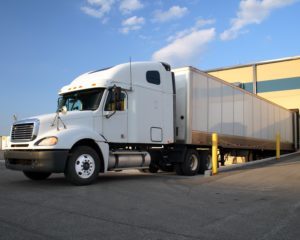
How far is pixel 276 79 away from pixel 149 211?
31093 mm

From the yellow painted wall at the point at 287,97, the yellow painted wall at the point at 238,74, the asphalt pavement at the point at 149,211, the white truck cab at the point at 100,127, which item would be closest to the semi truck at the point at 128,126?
the white truck cab at the point at 100,127

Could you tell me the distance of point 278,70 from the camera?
3509cm

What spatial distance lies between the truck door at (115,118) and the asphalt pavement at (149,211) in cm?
146

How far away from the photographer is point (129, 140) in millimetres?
11750

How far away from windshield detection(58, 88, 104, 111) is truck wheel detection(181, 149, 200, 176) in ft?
14.0

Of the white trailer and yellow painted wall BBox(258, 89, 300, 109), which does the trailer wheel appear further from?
yellow painted wall BBox(258, 89, 300, 109)

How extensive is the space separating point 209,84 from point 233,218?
9.40 meters

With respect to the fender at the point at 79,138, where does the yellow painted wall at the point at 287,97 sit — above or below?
above

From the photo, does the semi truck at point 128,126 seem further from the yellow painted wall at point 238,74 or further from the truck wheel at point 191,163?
the yellow painted wall at point 238,74

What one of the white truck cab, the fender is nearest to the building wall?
the white truck cab

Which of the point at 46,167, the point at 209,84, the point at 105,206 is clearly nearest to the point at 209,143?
the point at 209,84

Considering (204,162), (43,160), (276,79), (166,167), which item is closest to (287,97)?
(276,79)

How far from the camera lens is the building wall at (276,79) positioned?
3459cm

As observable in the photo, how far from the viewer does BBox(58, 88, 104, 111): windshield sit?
11.0 metres
